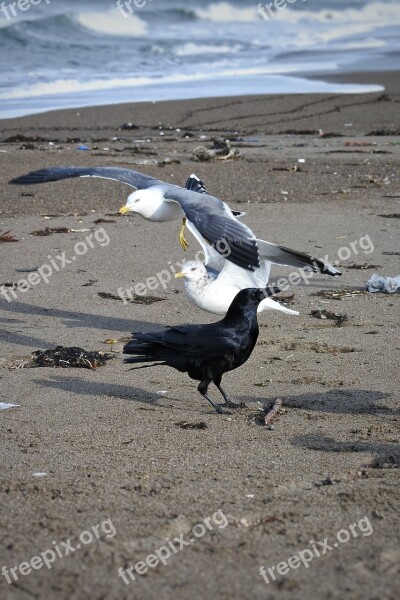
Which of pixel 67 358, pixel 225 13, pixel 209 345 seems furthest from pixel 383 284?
pixel 225 13

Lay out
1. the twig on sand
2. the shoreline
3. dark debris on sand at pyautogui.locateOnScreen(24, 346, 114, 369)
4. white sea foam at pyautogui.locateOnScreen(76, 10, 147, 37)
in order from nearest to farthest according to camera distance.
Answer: the twig on sand, dark debris on sand at pyautogui.locateOnScreen(24, 346, 114, 369), the shoreline, white sea foam at pyautogui.locateOnScreen(76, 10, 147, 37)

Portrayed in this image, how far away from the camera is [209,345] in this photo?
5543 millimetres

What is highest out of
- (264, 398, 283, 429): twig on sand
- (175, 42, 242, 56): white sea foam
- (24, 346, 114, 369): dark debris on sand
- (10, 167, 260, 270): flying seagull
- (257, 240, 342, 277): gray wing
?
(10, 167, 260, 270): flying seagull

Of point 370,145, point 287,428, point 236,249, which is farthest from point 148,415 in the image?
point 370,145

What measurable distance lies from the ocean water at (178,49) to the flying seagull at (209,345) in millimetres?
13081

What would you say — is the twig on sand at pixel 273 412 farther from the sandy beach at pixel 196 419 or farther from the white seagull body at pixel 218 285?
the white seagull body at pixel 218 285

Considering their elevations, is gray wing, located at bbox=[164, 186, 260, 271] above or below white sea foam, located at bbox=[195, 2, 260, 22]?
above

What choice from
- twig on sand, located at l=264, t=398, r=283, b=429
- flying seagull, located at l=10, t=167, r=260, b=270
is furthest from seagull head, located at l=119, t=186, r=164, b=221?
twig on sand, located at l=264, t=398, r=283, b=429

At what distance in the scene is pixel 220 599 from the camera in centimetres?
317

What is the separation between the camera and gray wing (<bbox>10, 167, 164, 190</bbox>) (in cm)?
848

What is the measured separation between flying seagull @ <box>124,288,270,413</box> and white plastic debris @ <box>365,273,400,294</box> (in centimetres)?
236

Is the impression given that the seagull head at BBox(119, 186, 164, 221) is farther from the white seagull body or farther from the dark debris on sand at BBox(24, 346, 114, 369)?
the dark debris on sand at BBox(24, 346, 114, 369)

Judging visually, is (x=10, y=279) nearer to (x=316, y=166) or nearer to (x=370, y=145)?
(x=316, y=166)

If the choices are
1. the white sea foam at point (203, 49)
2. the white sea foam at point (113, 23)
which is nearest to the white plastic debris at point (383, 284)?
the white sea foam at point (203, 49)
